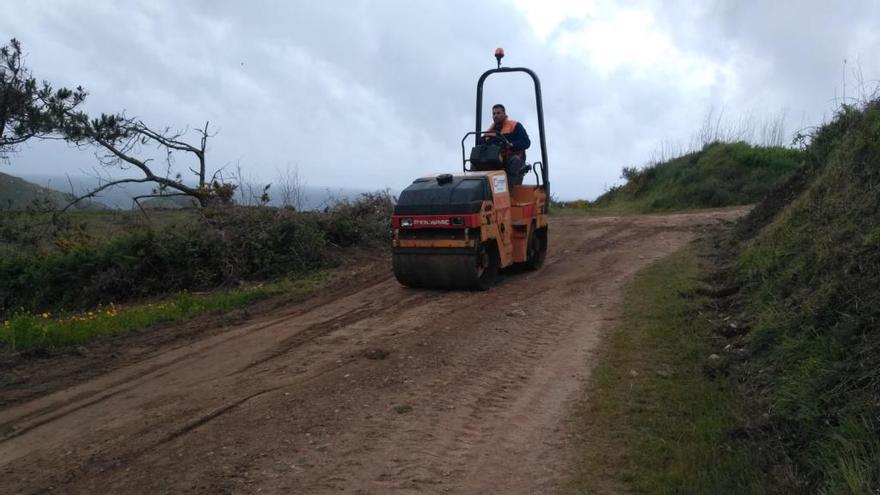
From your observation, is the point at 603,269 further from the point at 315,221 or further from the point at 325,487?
A: the point at 325,487

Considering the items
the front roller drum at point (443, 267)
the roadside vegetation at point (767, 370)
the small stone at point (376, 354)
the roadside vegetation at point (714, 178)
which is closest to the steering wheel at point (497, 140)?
the front roller drum at point (443, 267)

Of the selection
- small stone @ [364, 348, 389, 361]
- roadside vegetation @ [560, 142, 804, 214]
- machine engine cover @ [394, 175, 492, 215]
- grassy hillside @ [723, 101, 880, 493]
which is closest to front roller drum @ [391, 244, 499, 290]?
machine engine cover @ [394, 175, 492, 215]

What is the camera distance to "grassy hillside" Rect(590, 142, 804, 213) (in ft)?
69.2

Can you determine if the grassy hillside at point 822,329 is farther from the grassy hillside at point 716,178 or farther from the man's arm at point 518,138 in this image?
the grassy hillside at point 716,178

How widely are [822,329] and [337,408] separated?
11.6 feet

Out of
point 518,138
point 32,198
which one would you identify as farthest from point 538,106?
point 32,198

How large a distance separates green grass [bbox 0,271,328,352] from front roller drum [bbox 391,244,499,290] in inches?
65.4

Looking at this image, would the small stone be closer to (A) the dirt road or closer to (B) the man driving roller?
(A) the dirt road

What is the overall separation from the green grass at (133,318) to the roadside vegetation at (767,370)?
522cm

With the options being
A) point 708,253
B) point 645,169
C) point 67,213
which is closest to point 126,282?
point 67,213

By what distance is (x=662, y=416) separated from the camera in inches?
216

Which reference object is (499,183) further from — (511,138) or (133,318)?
(133,318)

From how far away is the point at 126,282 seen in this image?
13.1 m

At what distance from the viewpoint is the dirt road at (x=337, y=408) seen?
4.70m
